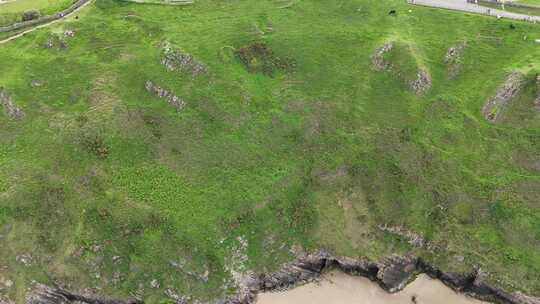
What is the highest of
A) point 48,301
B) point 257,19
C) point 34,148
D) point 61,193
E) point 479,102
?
point 257,19

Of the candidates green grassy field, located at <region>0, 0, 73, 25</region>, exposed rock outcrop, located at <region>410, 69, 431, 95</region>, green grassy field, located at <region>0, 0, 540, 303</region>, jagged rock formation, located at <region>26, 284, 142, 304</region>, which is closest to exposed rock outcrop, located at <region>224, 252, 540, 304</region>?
green grassy field, located at <region>0, 0, 540, 303</region>

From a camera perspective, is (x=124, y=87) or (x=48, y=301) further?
(x=124, y=87)

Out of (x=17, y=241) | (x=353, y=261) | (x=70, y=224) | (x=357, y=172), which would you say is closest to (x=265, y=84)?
(x=357, y=172)

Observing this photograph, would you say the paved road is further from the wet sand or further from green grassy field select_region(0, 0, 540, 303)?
the wet sand

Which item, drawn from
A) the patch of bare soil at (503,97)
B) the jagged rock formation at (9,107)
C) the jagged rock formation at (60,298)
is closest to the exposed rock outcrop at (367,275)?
the jagged rock formation at (60,298)

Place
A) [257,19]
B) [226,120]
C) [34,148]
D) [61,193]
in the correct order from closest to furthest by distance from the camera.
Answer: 1. [61,193]
2. [34,148]
3. [226,120]
4. [257,19]

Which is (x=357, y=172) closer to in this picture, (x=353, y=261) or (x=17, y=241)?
(x=353, y=261)

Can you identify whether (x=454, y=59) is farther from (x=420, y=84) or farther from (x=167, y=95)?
(x=167, y=95)
